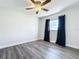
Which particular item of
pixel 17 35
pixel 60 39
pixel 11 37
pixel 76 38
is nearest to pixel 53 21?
pixel 60 39

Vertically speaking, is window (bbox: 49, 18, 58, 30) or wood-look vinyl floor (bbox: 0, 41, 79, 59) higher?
window (bbox: 49, 18, 58, 30)

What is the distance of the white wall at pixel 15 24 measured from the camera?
171 inches

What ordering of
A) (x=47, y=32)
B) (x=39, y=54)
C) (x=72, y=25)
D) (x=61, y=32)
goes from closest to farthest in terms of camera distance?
(x=39, y=54) → (x=72, y=25) → (x=61, y=32) → (x=47, y=32)

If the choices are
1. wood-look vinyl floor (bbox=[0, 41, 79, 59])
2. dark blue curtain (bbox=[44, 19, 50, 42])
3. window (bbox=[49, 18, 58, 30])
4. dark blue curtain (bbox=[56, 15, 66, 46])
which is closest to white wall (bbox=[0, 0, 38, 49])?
dark blue curtain (bbox=[44, 19, 50, 42])

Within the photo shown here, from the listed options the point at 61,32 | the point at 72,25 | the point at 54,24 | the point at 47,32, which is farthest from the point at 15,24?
the point at 72,25

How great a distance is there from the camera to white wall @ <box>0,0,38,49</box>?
435 centimetres

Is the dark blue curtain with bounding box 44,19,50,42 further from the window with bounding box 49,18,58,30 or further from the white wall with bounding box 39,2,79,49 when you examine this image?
the white wall with bounding box 39,2,79,49

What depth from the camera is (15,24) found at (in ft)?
17.2

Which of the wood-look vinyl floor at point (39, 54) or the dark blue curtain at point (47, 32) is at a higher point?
the dark blue curtain at point (47, 32)

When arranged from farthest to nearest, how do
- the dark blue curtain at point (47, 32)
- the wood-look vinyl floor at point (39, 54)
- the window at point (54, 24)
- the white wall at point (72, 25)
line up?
the dark blue curtain at point (47, 32) → the window at point (54, 24) → the white wall at point (72, 25) → the wood-look vinyl floor at point (39, 54)

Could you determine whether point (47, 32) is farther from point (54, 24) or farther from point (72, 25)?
point (72, 25)

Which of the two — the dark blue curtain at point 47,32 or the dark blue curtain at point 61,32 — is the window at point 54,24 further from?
the dark blue curtain at point 61,32

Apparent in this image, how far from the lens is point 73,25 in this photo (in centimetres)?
455

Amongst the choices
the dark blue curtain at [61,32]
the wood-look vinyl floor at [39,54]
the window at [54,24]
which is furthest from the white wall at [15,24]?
the dark blue curtain at [61,32]
